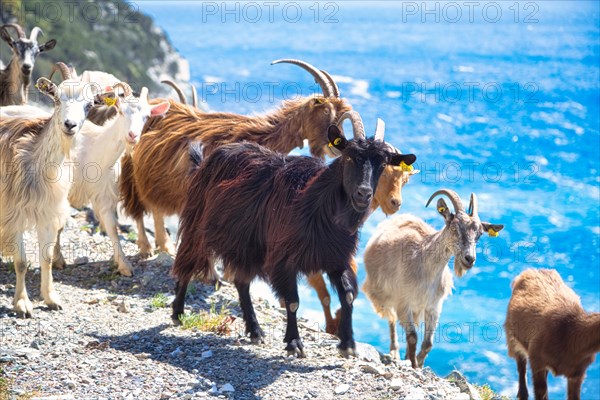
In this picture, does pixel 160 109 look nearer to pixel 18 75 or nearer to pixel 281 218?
pixel 18 75

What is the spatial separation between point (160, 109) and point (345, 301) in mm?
3627

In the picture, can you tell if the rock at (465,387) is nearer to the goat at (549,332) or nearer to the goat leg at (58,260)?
the goat at (549,332)

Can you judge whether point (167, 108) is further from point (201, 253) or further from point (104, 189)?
point (201, 253)

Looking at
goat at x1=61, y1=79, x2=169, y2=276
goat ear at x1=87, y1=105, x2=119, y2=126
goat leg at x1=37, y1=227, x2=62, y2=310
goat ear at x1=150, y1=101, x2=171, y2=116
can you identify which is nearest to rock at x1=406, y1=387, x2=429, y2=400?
goat leg at x1=37, y1=227, x2=62, y2=310

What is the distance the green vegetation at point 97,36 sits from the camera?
26.9 metres

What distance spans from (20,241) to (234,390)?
8.93 feet

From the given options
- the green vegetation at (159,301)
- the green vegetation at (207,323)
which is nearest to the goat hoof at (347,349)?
the green vegetation at (207,323)

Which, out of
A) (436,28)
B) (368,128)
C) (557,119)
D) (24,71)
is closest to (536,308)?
(24,71)

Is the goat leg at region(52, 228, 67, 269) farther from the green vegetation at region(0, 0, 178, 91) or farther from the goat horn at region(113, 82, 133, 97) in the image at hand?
the green vegetation at region(0, 0, 178, 91)

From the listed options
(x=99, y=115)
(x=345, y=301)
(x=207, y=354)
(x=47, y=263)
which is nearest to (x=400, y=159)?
(x=345, y=301)

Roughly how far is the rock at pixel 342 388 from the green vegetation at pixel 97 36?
16.6 metres

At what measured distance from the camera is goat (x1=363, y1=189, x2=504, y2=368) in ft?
28.9

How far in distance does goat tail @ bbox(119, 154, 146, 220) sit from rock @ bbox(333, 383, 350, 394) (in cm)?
425

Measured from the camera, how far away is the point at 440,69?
40.1m
